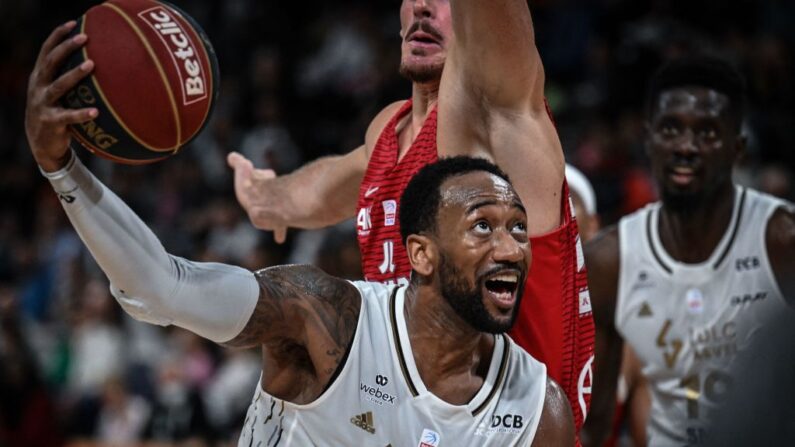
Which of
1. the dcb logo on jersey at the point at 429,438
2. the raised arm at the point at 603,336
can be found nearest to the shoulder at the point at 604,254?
the raised arm at the point at 603,336

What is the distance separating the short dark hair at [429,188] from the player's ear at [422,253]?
0.03 meters

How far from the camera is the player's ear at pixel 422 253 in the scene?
3.71 meters

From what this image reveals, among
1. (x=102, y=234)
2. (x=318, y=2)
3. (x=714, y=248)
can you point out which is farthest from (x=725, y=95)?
(x=318, y=2)

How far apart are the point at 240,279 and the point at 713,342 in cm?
299

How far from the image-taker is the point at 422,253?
3.73 meters

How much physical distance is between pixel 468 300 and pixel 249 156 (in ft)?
26.4

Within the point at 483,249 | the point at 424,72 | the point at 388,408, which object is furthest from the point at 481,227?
the point at 424,72

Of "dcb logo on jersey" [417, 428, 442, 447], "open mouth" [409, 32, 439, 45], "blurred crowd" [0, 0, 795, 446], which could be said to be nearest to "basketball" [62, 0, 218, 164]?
"open mouth" [409, 32, 439, 45]

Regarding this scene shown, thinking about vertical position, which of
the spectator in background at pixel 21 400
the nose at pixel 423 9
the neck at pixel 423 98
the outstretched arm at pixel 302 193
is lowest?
the spectator in background at pixel 21 400

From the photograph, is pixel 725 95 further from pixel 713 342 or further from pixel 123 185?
pixel 123 185

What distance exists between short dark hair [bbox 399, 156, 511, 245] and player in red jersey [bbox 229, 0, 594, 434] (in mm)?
204

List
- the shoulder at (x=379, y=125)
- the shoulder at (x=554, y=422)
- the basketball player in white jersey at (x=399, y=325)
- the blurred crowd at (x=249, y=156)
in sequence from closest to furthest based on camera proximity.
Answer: the basketball player in white jersey at (x=399, y=325) < the shoulder at (x=554, y=422) < the shoulder at (x=379, y=125) < the blurred crowd at (x=249, y=156)

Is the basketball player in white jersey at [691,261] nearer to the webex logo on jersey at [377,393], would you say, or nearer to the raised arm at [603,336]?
the raised arm at [603,336]

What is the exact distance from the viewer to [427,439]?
11.8 ft
